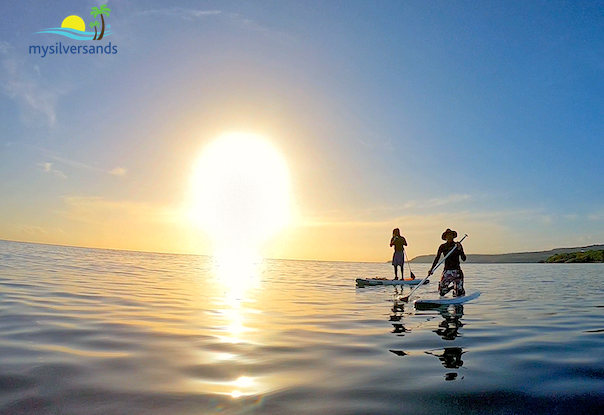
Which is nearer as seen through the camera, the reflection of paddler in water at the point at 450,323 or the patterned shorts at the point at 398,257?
the reflection of paddler in water at the point at 450,323

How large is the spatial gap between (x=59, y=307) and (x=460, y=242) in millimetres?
13632

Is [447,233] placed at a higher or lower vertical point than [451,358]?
higher

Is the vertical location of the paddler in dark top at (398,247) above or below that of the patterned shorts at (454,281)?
above

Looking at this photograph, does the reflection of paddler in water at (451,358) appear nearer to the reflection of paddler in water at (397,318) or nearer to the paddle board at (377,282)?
the reflection of paddler in water at (397,318)

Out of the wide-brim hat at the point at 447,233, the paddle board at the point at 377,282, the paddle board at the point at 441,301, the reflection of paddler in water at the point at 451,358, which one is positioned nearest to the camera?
the reflection of paddler in water at the point at 451,358

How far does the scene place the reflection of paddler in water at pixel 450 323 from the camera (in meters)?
8.62

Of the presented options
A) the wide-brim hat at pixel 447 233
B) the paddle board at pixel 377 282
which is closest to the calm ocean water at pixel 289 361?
the wide-brim hat at pixel 447 233

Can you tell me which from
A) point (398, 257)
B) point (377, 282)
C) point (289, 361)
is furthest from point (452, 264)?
point (289, 361)

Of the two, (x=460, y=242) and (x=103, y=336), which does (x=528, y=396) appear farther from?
(x=460, y=242)

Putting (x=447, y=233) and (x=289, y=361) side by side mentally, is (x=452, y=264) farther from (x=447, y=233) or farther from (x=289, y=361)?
(x=289, y=361)

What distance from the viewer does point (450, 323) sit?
10219 millimetres

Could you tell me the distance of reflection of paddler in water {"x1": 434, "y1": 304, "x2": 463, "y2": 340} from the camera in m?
8.62

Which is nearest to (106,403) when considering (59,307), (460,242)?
(59,307)

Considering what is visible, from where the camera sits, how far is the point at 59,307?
35.5 feet
